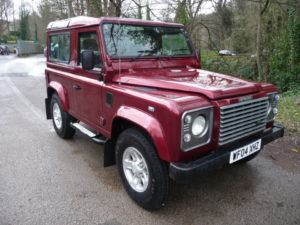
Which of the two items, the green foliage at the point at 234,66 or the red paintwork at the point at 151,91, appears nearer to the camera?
the red paintwork at the point at 151,91

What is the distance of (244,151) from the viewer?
2744mm

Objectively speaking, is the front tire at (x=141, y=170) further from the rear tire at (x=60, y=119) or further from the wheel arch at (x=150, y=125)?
the rear tire at (x=60, y=119)

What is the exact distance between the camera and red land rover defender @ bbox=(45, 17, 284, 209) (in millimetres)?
2377

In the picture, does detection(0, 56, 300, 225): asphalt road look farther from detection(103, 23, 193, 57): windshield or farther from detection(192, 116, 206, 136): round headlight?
detection(103, 23, 193, 57): windshield

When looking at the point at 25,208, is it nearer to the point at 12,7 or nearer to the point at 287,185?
the point at 287,185

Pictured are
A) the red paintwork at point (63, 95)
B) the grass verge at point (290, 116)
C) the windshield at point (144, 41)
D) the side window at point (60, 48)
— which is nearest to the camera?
the windshield at point (144, 41)

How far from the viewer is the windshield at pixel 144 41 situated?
10.9ft

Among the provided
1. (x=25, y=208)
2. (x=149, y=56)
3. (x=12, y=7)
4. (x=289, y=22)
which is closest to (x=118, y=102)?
(x=149, y=56)

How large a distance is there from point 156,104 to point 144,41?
1.50 m

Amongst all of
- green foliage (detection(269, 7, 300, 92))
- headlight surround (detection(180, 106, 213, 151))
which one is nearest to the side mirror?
headlight surround (detection(180, 106, 213, 151))

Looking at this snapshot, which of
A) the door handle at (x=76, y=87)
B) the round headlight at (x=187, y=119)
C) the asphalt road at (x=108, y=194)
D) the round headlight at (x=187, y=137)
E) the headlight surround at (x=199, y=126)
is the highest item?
the door handle at (x=76, y=87)

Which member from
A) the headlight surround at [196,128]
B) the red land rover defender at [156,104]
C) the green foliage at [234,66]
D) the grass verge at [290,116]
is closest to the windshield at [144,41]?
the red land rover defender at [156,104]

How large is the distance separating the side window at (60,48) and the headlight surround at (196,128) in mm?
2742

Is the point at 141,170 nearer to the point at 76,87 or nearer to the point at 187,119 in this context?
the point at 187,119
